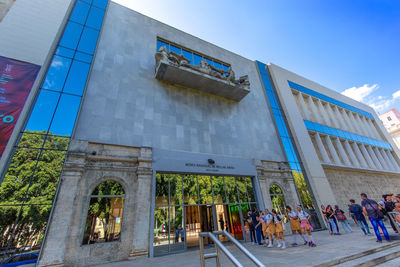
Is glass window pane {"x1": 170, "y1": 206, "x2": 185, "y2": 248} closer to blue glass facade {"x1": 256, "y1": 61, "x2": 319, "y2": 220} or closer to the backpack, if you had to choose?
the backpack

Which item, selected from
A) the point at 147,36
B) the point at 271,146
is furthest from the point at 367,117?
the point at 147,36

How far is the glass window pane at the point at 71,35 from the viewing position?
1160 cm

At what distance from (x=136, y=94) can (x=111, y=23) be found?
265 inches

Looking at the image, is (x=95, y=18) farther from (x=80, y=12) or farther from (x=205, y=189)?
(x=205, y=189)

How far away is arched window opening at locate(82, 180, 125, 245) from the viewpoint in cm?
843

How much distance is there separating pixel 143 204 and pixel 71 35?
12191mm

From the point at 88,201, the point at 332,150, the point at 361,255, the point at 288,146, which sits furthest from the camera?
the point at 332,150

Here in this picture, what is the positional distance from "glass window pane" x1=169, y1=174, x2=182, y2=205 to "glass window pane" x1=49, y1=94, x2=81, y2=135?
6.31 meters

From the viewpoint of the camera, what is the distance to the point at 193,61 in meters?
17.0

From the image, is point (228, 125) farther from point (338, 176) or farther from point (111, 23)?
point (338, 176)

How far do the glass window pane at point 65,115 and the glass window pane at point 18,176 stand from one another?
1417mm

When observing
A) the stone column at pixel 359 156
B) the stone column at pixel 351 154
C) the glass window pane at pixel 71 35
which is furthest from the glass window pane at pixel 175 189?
the stone column at pixel 359 156

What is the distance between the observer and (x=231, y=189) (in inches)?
513

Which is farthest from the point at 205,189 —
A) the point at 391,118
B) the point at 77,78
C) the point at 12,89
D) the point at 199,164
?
A: the point at 391,118
